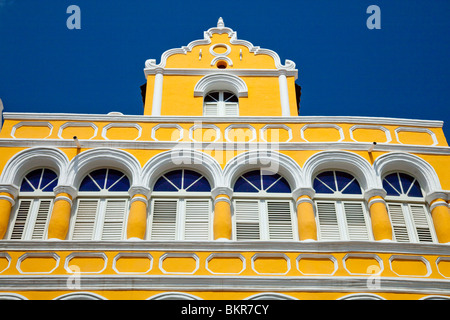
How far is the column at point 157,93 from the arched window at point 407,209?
23.1 ft

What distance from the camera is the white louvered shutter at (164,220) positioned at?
1780 centimetres

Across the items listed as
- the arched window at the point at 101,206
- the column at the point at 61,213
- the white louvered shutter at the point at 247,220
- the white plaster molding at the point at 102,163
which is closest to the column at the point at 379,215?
the white louvered shutter at the point at 247,220

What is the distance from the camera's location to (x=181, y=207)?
1842 centimetres

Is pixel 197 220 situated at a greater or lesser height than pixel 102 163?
lesser

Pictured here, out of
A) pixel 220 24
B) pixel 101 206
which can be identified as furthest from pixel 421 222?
pixel 220 24

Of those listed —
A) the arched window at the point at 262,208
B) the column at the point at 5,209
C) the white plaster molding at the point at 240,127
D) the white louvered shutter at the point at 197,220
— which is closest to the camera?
the column at the point at 5,209

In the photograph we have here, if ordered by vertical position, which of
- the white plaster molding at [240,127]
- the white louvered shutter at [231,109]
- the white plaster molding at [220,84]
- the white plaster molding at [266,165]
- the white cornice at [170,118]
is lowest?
the white plaster molding at [266,165]

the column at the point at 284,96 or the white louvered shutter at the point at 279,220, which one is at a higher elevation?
the column at the point at 284,96

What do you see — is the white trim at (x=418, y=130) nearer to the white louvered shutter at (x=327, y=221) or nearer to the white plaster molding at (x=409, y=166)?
the white plaster molding at (x=409, y=166)

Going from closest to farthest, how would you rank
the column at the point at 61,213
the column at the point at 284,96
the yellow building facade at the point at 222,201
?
the yellow building facade at the point at 222,201, the column at the point at 61,213, the column at the point at 284,96

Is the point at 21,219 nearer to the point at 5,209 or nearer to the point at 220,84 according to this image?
the point at 5,209

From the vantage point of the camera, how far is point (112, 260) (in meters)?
16.6

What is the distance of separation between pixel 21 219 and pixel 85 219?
5.48ft
